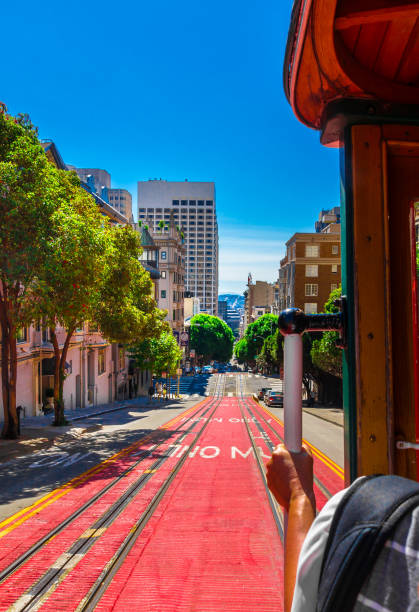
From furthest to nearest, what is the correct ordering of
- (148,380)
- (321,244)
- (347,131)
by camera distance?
(148,380) < (321,244) < (347,131)

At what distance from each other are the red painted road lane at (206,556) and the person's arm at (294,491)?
13.7 ft

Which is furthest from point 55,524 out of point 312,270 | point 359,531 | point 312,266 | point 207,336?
point 207,336

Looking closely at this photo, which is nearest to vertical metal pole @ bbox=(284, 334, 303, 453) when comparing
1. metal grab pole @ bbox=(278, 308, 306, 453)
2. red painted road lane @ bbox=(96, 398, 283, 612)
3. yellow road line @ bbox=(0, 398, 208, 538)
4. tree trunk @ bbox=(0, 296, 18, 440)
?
metal grab pole @ bbox=(278, 308, 306, 453)

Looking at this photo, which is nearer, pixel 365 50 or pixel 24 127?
pixel 365 50

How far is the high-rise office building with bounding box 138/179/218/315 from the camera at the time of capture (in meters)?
Result: 181

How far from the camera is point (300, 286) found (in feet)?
183

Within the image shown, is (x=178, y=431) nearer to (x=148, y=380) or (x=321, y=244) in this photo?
(x=321, y=244)

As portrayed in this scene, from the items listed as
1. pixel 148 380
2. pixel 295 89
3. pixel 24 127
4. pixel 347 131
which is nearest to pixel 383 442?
pixel 347 131

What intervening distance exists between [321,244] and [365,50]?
5480 centimetres

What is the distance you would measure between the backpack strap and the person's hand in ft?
2.38

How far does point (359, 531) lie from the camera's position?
3.45 feet

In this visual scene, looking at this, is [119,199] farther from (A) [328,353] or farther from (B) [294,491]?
(B) [294,491]

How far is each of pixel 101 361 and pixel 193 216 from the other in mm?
150506

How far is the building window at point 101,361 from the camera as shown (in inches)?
1585
